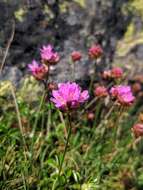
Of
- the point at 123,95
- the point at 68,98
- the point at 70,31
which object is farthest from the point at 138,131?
the point at 70,31

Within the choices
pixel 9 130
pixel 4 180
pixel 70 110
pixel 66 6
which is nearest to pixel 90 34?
pixel 66 6

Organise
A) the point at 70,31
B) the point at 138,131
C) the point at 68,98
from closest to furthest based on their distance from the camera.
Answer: the point at 68,98, the point at 138,131, the point at 70,31

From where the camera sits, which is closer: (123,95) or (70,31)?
(123,95)

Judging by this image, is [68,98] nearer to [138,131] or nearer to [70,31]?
[138,131]

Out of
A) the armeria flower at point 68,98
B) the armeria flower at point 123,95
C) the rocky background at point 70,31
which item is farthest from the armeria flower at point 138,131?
the rocky background at point 70,31

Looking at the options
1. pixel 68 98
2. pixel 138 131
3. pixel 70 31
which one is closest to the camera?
pixel 68 98

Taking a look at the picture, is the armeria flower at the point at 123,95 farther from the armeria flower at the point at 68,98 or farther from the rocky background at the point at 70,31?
the rocky background at the point at 70,31

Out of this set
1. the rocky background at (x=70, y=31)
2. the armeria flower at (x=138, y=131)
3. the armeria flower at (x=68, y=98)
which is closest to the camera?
the armeria flower at (x=68, y=98)

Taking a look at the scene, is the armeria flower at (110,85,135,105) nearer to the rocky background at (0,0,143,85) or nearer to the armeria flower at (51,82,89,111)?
the armeria flower at (51,82,89,111)

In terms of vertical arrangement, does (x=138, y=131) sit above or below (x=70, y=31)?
below
